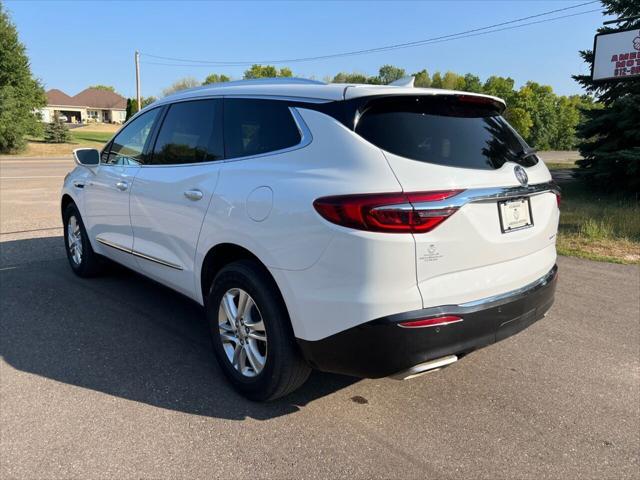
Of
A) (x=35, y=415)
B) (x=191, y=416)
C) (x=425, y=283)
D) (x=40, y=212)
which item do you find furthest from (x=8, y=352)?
(x=40, y=212)

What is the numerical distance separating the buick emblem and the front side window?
288 cm

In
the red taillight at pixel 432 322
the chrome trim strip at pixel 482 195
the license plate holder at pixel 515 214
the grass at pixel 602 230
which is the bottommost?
the grass at pixel 602 230

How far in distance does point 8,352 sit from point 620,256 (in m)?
7.48

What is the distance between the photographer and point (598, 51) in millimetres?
12828

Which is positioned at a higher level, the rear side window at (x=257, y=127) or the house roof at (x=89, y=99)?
the house roof at (x=89, y=99)

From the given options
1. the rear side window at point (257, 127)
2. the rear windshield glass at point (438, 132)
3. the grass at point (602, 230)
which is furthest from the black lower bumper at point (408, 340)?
the grass at point (602, 230)

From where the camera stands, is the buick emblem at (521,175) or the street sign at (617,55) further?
the street sign at (617,55)

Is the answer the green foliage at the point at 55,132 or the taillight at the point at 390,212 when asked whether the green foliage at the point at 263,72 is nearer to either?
the green foliage at the point at 55,132

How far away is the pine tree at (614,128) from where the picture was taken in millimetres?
12930

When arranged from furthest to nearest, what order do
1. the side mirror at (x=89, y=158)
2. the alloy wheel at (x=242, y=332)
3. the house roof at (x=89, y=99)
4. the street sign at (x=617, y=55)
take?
the house roof at (x=89, y=99), the street sign at (x=617, y=55), the side mirror at (x=89, y=158), the alloy wheel at (x=242, y=332)

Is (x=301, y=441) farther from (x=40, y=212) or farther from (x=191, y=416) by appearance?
(x=40, y=212)

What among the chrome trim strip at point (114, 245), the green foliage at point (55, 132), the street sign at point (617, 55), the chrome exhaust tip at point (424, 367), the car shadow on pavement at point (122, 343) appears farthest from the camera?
the green foliage at point (55, 132)

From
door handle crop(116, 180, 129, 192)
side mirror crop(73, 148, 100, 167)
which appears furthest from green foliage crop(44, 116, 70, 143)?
door handle crop(116, 180, 129, 192)

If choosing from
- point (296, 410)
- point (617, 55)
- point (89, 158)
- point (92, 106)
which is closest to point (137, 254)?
point (89, 158)
